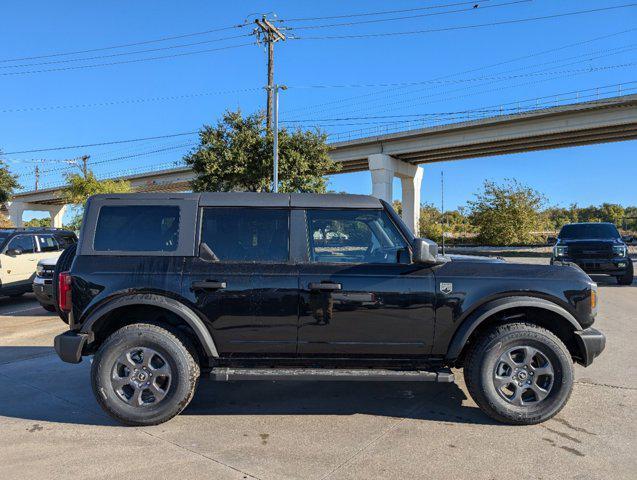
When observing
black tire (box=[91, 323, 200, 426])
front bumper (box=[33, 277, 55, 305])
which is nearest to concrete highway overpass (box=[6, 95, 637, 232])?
front bumper (box=[33, 277, 55, 305])

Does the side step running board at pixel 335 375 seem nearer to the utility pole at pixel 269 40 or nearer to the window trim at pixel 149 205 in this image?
the window trim at pixel 149 205

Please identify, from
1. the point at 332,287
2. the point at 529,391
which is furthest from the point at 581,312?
the point at 332,287

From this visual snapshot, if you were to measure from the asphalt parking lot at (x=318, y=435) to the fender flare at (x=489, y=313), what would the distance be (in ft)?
2.15

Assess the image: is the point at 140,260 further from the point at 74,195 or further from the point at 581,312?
the point at 74,195

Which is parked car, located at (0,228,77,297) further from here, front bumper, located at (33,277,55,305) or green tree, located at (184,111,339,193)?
green tree, located at (184,111,339,193)

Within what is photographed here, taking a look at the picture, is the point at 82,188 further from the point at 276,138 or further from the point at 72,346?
the point at 72,346

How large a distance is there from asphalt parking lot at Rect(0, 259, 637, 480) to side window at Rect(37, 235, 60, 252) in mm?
6606

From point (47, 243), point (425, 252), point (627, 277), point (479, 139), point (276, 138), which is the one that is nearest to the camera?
point (425, 252)

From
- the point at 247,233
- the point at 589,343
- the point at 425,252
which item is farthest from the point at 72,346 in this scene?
the point at 589,343

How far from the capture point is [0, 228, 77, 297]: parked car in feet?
32.2

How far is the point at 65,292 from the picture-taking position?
3.76m

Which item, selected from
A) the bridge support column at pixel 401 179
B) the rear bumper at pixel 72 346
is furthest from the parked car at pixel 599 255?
the bridge support column at pixel 401 179

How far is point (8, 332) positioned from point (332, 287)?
637cm

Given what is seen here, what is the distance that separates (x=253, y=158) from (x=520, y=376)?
73.8 feet
